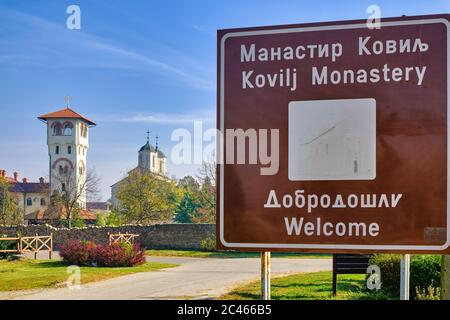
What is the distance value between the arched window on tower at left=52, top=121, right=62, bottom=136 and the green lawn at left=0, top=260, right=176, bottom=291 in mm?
55065

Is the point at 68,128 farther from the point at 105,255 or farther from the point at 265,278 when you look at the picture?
the point at 265,278

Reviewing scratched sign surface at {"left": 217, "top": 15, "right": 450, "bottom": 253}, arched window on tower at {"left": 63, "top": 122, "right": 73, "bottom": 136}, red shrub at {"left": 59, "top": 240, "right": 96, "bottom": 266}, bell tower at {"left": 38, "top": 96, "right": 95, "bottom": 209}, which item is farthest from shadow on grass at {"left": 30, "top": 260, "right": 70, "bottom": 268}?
Answer: arched window on tower at {"left": 63, "top": 122, "right": 73, "bottom": 136}

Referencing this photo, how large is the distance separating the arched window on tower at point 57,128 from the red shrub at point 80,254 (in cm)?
5701

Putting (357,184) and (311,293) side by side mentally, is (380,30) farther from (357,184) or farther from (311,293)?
(311,293)

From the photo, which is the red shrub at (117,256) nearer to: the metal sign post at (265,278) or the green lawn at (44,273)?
the green lawn at (44,273)

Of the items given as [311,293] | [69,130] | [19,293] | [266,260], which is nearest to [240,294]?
[311,293]

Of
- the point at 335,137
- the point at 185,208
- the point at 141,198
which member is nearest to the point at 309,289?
the point at 335,137

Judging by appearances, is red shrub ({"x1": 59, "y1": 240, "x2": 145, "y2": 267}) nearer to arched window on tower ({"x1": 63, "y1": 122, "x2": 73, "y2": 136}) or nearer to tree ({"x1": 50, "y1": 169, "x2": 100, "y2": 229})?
tree ({"x1": 50, "y1": 169, "x2": 100, "y2": 229})

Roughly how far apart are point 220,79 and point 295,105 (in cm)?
47

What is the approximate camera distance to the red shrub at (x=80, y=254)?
2028cm

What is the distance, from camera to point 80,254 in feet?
67.1

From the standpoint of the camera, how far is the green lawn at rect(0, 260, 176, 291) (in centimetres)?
1485

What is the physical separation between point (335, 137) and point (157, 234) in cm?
3194

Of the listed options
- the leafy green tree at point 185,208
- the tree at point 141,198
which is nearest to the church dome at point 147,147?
the leafy green tree at point 185,208
